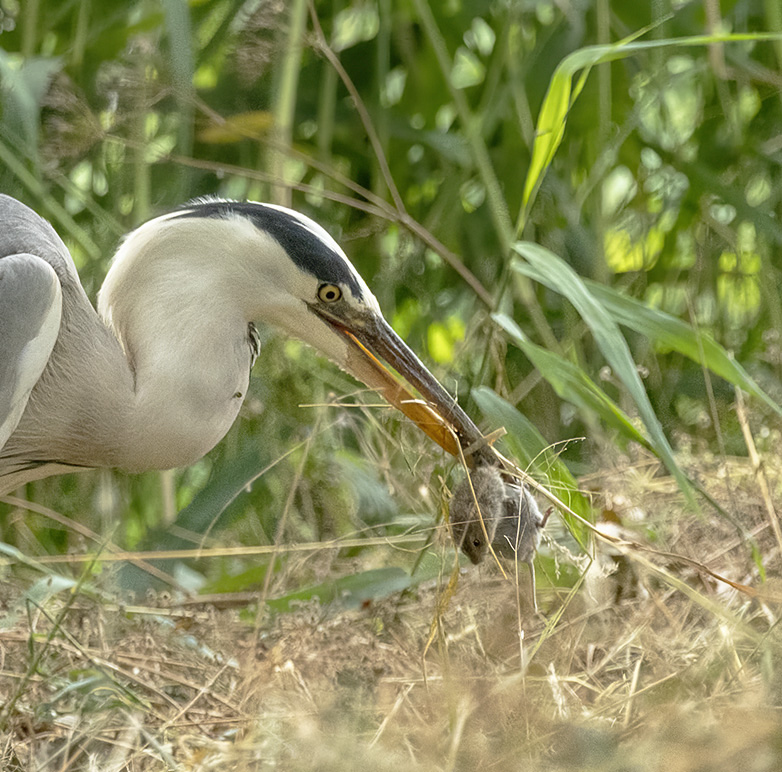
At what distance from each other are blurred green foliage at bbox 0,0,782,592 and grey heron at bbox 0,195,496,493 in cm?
39

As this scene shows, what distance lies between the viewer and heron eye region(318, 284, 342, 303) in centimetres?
154

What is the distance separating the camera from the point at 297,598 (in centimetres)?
174

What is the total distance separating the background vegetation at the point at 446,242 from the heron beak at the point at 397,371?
5 cm

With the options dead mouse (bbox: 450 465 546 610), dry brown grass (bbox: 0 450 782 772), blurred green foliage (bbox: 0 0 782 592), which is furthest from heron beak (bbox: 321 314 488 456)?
blurred green foliage (bbox: 0 0 782 592)

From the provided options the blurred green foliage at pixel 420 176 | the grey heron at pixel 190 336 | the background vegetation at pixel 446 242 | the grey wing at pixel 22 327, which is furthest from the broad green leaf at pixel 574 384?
the grey wing at pixel 22 327

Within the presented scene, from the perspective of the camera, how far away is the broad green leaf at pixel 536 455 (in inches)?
56.7

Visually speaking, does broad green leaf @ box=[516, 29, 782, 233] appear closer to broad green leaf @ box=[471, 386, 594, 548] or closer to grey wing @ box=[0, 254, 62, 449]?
broad green leaf @ box=[471, 386, 594, 548]

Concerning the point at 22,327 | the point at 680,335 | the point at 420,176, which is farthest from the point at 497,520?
the point at 420,176

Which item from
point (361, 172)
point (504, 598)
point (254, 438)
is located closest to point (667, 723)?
point (504, 598)

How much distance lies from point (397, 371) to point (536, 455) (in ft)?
0.85

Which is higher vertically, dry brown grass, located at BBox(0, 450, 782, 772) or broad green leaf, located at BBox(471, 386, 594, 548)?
broad green leaf, located at BBox(471, 386, 594, 548)

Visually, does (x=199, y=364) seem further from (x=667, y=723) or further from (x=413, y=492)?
(x=667, y=723)

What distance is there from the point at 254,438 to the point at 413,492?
2.12ft

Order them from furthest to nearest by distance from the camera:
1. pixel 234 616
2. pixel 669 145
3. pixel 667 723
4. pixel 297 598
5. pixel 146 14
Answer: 1. pixel 669 145
2. pixel 146 14
3. pixel 234 616
4. pixel 297 598
5. pixel 667 723
